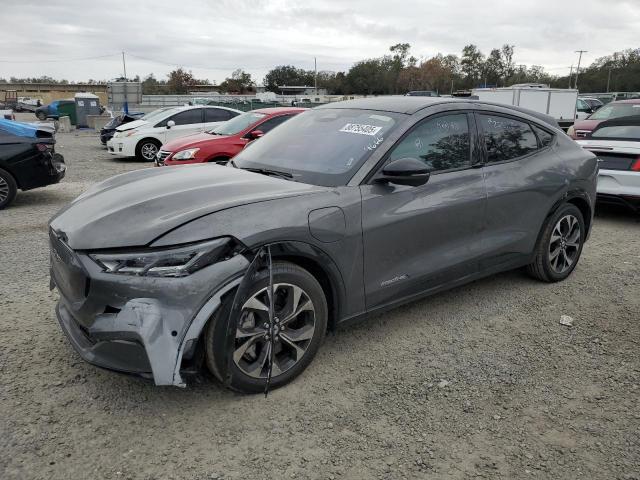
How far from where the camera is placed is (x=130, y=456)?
2527 millimetres

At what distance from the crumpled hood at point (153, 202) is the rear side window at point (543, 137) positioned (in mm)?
2409

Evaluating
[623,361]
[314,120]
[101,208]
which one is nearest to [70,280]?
[101,208]

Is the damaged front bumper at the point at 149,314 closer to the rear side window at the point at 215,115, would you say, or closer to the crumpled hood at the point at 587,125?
the crumpled hood at the point at 587,125

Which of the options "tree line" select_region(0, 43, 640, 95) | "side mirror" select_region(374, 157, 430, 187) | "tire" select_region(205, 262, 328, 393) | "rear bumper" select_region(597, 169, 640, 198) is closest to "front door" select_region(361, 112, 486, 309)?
"side mirror" select_region(374, 157, 430, 187)

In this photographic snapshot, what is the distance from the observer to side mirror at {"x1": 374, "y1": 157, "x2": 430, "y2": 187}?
10.7 feet

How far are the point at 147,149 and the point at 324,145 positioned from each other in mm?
11349

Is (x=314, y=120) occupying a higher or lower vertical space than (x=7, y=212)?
higher

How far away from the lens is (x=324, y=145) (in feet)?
12.3

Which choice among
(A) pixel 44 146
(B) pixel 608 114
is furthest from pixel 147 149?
(B) pixel 608 114

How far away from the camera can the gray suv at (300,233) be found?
8.60 ft

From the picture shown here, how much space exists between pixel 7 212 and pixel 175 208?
20.2 feet

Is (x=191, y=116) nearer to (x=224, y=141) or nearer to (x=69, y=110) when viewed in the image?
(x=224, y=141)

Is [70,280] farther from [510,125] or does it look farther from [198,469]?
[510,125]

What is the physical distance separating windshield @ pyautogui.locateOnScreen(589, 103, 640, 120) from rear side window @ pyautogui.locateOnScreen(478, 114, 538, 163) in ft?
22.3
